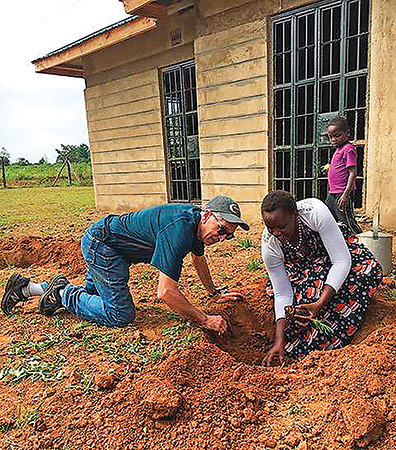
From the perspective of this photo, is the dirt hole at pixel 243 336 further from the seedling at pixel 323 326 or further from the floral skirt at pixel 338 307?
the seedling at pixel 323 326

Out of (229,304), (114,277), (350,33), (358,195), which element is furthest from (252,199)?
(114,277)

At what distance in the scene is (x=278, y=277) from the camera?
104 inches

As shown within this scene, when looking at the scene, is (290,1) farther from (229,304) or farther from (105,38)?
(229,304)

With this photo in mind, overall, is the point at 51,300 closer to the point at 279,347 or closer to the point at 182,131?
the point at 279,347

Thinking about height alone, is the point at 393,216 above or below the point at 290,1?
below

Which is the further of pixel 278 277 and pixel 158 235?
pixel 278 277

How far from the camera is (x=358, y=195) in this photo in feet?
17.3

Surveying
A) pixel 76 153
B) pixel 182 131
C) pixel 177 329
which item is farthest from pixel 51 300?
pixel 76 153

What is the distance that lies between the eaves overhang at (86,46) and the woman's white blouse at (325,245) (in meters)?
5.53

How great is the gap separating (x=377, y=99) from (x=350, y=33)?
930 mm

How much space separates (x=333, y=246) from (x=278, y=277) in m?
0.41

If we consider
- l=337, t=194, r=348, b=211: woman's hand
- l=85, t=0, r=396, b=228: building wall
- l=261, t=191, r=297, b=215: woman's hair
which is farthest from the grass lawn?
l=261, t=191, r=297, b=215: woman's hair

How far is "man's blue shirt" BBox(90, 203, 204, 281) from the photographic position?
2.35m

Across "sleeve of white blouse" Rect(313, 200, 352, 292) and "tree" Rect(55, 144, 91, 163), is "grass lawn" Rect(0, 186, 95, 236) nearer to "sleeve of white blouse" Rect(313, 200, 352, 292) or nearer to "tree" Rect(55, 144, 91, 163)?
"sleeve of white blouse" Rect(313, 200, 352, 292)
